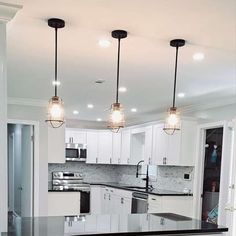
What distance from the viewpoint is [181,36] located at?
2.75 metres

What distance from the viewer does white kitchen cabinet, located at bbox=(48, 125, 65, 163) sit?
6.09 metres

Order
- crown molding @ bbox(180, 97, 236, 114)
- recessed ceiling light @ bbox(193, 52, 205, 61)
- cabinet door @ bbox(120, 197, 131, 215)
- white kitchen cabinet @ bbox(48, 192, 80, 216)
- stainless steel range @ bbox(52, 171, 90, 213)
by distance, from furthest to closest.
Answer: stainless steel range @ bbox(52, 171, 90, 213) → cabinet door @ bbox(120, 197, 131, 215) → white kitchen cabinet @ bbox(48, 192, 80, 216) → crown molding @ bbox(180, 97, 236, 114) → recessed ceiling light @ bbox(193, 52, 205, 61)

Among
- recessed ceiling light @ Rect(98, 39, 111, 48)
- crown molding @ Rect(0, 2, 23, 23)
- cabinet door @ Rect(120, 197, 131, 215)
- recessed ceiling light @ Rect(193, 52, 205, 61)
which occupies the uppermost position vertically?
crown molding @ Rect(0, 2, 23, 23)

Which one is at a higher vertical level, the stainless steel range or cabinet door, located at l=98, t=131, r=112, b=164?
cabinet door, located at l=98, t=131, r=112, b=164

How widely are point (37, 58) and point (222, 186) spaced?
322 centimetres

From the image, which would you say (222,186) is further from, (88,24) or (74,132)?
(74,132)

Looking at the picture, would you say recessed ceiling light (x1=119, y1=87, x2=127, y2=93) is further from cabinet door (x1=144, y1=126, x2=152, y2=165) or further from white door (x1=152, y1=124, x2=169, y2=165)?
cabinet door (x1=144, y1=126, x2=152, y2=165)

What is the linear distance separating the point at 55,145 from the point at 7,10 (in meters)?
4.11

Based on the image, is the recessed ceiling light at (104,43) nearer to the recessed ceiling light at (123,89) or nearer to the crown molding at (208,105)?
the recessed ceiling light at (123,89)

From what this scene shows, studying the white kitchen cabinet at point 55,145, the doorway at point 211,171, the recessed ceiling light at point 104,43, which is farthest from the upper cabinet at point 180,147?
the recessed ceiling light at point 104,43

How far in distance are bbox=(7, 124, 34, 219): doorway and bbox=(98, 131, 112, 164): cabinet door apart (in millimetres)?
2204

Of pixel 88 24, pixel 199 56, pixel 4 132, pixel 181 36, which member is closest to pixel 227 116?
pixel 199 56

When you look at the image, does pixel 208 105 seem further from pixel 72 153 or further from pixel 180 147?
pixel 72 153

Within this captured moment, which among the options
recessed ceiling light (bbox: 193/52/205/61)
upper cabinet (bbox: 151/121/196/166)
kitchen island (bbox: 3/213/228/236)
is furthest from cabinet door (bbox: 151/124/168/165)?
kitchen island (bbox: 3/213/228/236)
